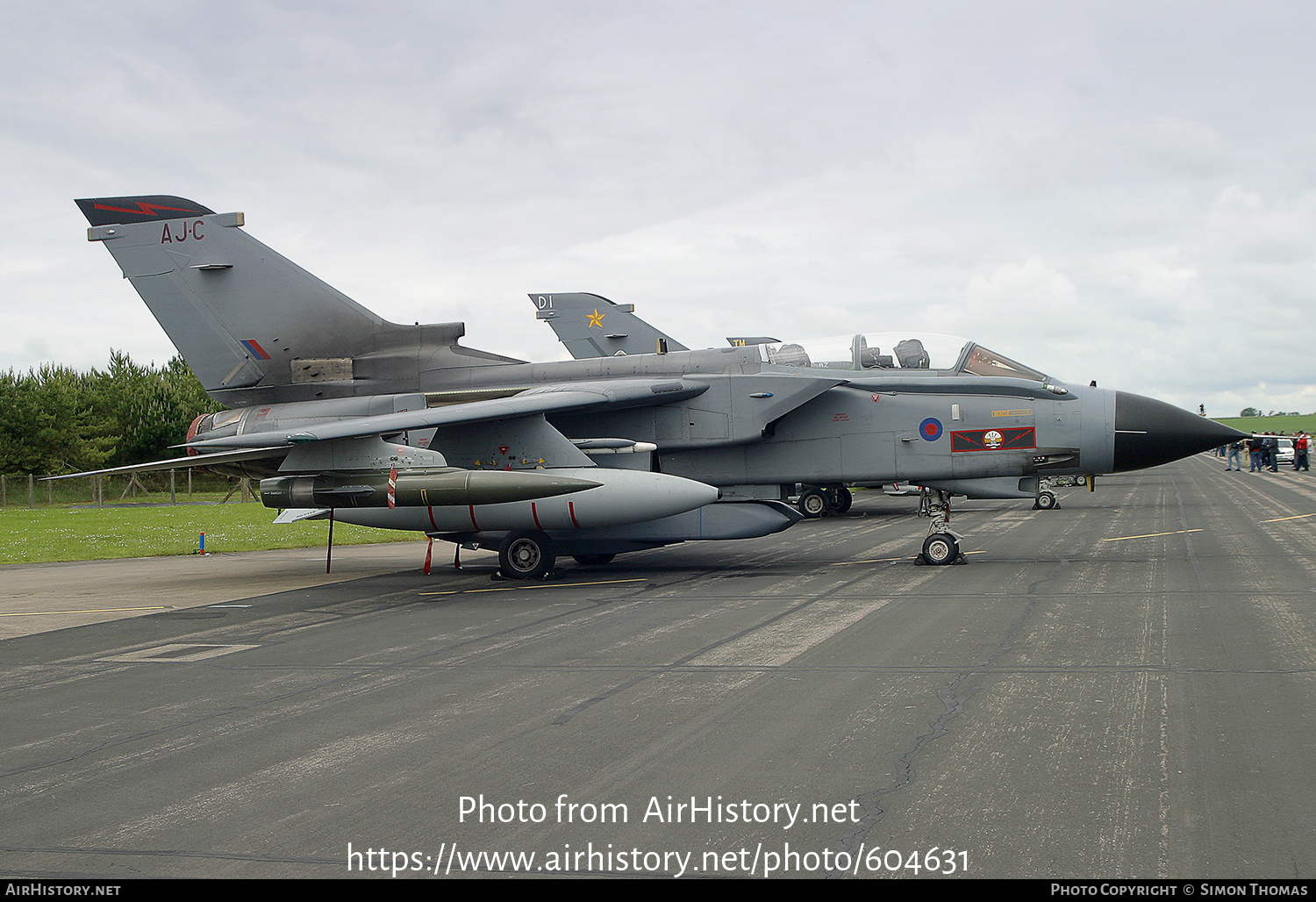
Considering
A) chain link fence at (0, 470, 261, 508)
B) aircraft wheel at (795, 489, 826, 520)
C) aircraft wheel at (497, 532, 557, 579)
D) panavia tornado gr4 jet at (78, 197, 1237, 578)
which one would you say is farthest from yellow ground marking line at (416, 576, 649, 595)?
chain link fence at (0, 470, 261, 508)

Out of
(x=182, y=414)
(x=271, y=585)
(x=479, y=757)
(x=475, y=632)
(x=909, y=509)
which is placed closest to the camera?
(x=479, y=757)

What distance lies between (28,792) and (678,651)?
4.63 m

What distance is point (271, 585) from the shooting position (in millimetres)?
14266

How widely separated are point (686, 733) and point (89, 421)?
61.4m

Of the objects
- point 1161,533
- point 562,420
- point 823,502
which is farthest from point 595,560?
point 823,502

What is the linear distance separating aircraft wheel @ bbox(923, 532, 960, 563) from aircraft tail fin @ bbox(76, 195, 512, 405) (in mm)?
7233

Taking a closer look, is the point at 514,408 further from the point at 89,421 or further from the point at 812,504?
the point at 89,421

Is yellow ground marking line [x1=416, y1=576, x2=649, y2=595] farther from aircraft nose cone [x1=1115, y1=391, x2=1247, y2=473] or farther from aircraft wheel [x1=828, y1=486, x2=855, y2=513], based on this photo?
aircraft wheel [x1=828, y1=486, x2=855, y2=513]

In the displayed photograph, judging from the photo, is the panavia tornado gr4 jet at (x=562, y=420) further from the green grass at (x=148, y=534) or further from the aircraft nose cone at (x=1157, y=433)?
the green grass at (x=148, y=534)

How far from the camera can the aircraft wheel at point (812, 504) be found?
26734 millimetres

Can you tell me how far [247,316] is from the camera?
15.4 metres

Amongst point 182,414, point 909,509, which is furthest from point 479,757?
point 182,414

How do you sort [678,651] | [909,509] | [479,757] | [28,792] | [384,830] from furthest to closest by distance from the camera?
[909,509] < [678,651] < [479,757] < [28,792] < [384,830]

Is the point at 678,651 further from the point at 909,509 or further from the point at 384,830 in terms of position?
the point at 909,509
